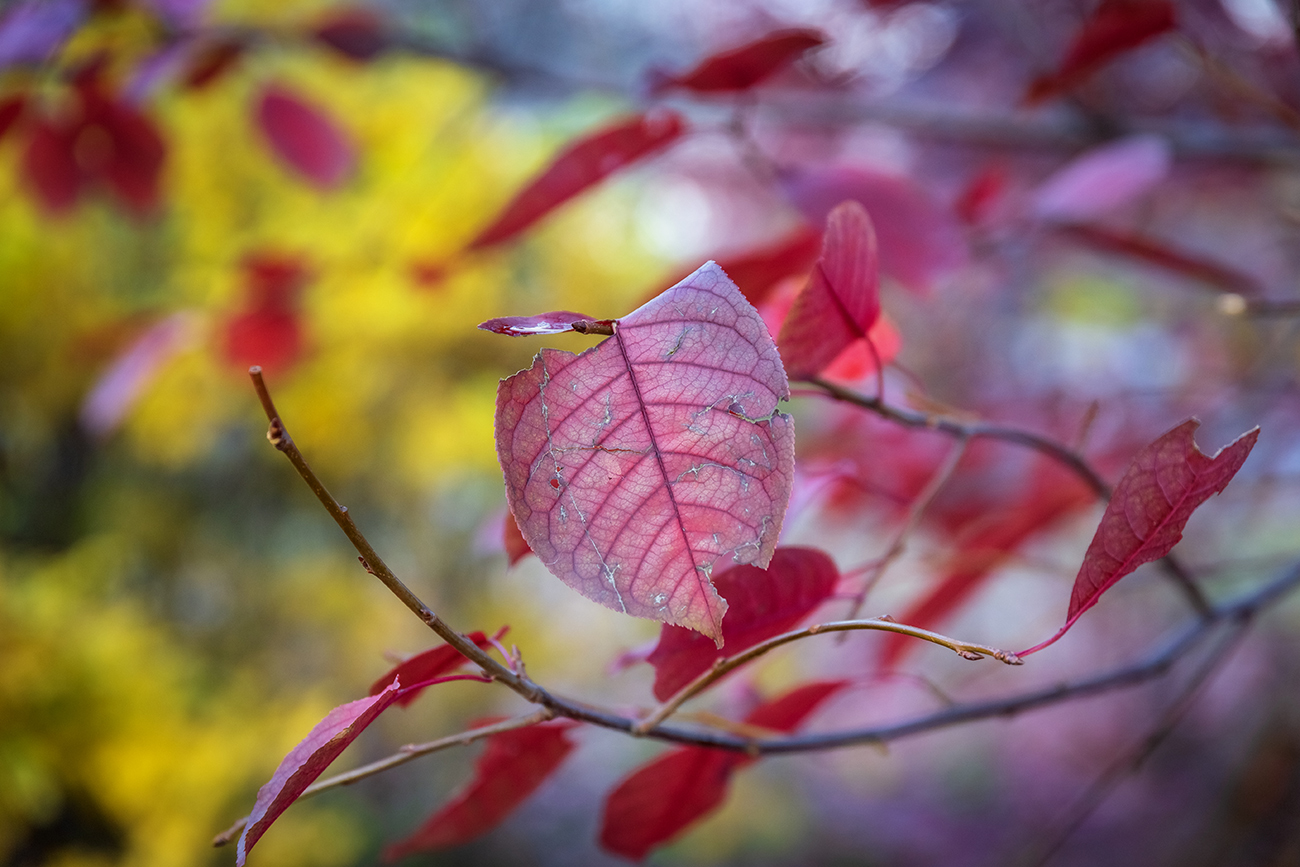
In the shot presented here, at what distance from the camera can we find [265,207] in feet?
6.79

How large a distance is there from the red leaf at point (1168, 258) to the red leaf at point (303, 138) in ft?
2.66

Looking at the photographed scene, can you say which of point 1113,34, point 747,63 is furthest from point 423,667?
point 1113,34

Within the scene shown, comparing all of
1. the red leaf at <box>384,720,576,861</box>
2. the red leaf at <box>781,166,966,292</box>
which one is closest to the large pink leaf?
the red leaf at <box>384,720,576,861</box>

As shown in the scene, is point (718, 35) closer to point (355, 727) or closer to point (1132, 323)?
point (1132, 323)

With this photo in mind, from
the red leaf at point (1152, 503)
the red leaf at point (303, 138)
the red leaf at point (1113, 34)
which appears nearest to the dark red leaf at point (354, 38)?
the red leaf at point (303, 138)

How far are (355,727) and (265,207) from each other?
2.07 meters

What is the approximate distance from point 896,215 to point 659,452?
0.35 meters

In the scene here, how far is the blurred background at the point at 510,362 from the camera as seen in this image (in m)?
0.82

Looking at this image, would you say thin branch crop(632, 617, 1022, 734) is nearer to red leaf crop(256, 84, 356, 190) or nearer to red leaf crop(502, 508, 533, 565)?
red leaf crop(502, 508, 533, 565)

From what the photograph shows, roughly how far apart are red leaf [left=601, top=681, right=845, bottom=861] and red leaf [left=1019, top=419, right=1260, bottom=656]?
201mm

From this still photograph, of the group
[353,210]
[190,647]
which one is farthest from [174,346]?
[190,647]

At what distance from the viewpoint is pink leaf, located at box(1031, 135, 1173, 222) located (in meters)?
0.67

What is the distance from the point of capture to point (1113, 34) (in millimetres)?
604

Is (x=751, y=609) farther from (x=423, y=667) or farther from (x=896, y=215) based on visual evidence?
(x=896, y=215)
